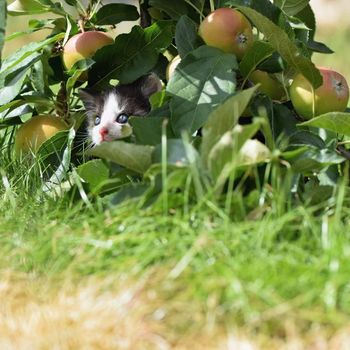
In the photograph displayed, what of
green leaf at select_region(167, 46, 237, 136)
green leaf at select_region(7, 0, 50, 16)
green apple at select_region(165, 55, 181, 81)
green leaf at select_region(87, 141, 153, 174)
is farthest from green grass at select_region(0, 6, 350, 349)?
green leaf at select_region(7, 0, 50, 16)

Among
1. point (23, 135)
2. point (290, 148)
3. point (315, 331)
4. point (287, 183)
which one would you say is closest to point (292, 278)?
point (315, 331)

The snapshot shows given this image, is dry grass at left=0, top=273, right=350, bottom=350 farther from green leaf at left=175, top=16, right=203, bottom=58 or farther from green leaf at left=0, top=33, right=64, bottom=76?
green leaf at left=0, top=33, right=64, bottom=76

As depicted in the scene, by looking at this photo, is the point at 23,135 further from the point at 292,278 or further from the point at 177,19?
the point at 292,278

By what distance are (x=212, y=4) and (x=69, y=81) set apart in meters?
0.44

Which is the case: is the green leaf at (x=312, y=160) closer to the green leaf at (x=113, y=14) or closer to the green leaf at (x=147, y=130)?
the green leaf at (x=147, y=130)

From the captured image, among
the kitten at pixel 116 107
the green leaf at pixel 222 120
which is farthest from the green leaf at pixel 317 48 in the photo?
the green leaf at pixel 222 120

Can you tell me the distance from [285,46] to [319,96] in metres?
0.17

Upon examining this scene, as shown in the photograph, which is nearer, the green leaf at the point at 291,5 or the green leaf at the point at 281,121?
the green leaf at the point at 281,121

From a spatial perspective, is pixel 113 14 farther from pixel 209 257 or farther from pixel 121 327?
pixel 121 327

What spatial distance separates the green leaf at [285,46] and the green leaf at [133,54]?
0.39 meters

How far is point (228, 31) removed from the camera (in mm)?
2238

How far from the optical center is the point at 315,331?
1523mm

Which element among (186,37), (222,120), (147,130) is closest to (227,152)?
(222,120)

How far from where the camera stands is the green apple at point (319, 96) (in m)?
2.23
